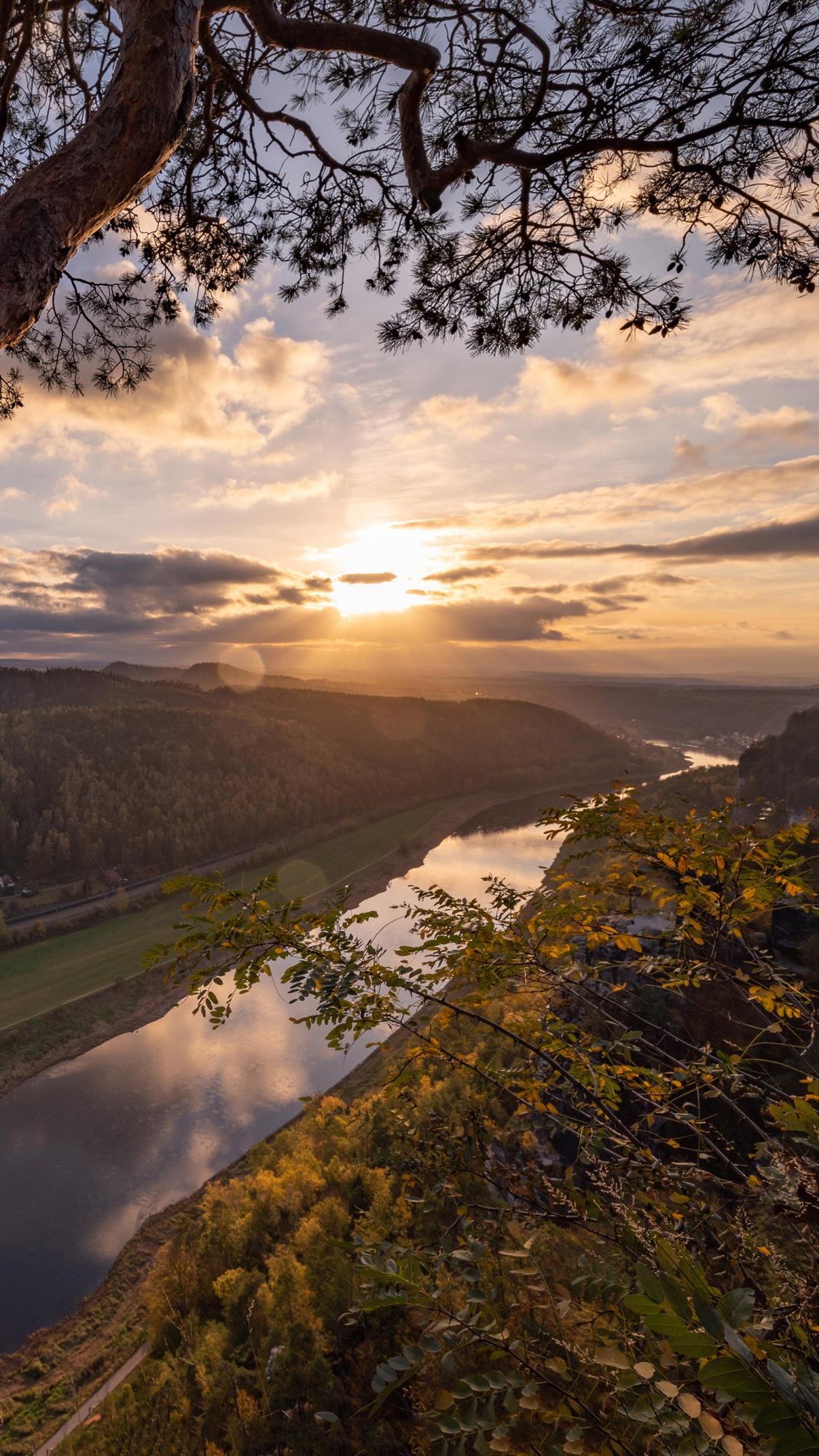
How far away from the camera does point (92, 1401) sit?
1274cm

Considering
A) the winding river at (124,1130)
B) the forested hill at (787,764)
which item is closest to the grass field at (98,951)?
the winding river at (124,1130)

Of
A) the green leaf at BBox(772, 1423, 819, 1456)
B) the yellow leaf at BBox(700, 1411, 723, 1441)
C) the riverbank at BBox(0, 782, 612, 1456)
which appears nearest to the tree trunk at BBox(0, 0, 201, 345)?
the green leaf at BBox(772, 1423, 819, 1456)

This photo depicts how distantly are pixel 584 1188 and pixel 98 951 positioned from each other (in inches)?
1799

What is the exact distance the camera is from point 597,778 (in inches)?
4451

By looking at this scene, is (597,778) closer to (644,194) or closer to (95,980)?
(95,980)

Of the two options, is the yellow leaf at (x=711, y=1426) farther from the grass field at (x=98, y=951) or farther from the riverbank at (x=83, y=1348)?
the grass field at (x=98, y=951)

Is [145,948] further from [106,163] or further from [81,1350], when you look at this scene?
[106,163]

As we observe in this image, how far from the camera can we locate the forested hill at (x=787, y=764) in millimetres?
47888

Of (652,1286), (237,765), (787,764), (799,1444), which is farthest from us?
(237,765)

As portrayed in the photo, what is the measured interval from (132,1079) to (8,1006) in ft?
36.3

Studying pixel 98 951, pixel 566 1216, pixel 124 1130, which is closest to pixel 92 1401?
pixel 124 1130

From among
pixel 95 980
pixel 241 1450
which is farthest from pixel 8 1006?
pixel 241 1450

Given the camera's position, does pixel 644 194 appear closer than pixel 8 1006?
Yes

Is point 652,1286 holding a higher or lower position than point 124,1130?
higher
